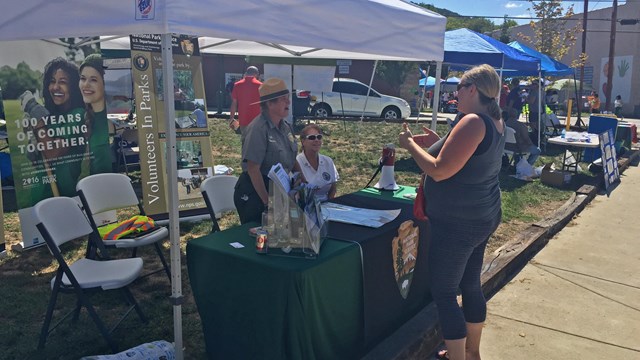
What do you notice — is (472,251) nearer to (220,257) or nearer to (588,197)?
(220,257)

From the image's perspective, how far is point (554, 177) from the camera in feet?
26.2

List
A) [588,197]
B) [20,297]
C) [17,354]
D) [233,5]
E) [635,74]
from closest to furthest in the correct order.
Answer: [233,5] → [17,354] → [20,297] → [588,197] → [635,74]

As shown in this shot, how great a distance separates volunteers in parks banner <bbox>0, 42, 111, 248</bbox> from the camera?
425 cm

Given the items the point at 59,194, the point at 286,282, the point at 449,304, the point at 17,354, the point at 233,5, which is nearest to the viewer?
the point at 286,282

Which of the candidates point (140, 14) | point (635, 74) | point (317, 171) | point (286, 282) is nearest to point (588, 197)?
point (317, 171)

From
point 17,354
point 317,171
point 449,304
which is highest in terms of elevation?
point 317,171

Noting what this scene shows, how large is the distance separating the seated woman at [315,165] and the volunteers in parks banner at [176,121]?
196 cm

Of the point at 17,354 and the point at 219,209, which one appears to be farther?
the point at 219,209

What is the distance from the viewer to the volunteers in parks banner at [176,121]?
5020 millimetres

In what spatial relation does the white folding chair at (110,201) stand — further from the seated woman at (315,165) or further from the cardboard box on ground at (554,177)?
the cardboard box on ground at (554,177)

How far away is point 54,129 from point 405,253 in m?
3.43

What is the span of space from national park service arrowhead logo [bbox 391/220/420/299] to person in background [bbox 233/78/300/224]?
0.85 metres

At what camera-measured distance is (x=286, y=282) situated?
2148 millimetres

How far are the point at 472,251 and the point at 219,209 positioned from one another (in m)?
1.93
